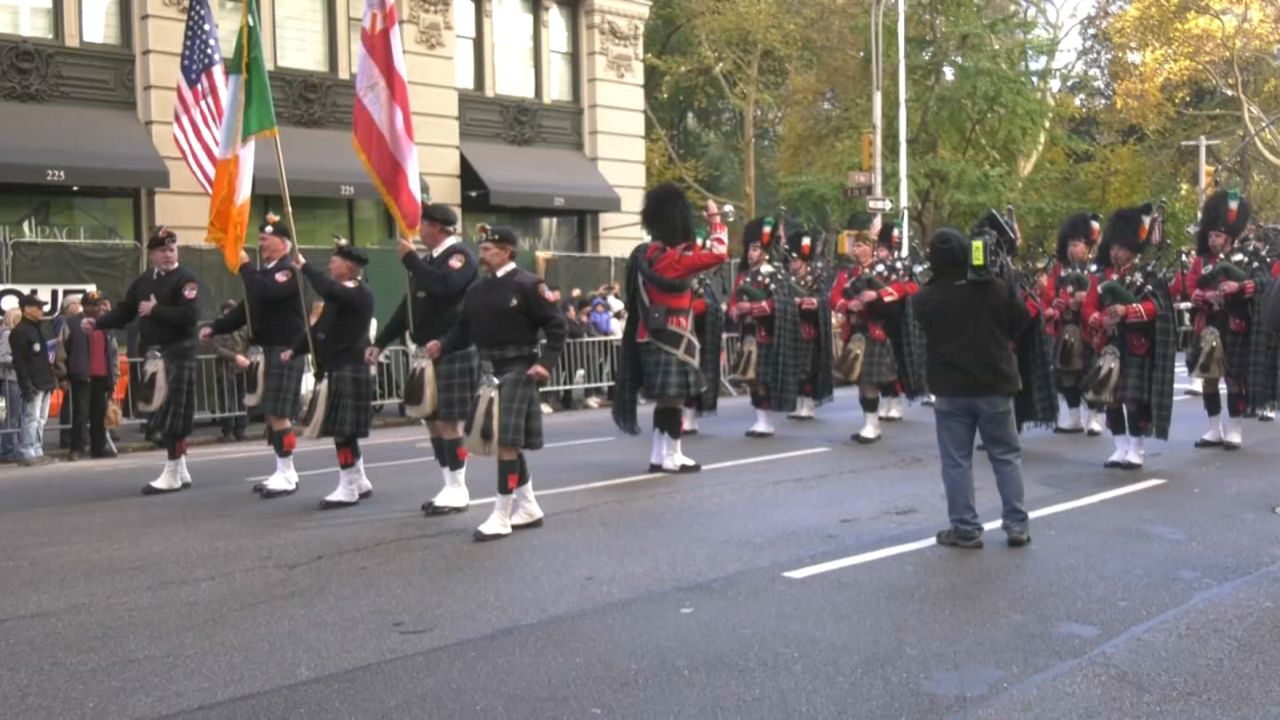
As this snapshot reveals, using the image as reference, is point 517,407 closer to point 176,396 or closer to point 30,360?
point 176,396

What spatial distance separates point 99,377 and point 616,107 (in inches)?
572

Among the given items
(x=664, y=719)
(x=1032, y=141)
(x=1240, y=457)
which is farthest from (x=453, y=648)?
(x=1032, y=141)

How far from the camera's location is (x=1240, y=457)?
11875 mm

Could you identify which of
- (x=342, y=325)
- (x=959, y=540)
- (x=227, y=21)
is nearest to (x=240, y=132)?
(x=342, y=325)

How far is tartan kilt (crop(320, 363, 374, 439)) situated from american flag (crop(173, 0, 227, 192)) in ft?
18.5

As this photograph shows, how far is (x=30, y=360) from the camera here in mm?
13672

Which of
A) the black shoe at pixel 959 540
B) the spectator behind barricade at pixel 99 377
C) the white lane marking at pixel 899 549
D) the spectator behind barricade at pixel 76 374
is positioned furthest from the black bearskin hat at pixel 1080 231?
the spectator behind barricade at pixel 76 374

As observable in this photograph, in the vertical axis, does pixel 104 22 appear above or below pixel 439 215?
above

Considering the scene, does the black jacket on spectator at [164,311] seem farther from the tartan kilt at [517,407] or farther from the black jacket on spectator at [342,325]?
the tartan kilt at [517,407]

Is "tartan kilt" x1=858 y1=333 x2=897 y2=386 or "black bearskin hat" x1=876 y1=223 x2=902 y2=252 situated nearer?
"tartan kilt" x1=858 y1=333 x2=897 y2=386

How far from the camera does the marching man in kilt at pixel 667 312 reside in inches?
428

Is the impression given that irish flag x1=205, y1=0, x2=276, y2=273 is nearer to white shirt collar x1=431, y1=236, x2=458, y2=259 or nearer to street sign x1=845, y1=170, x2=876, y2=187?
white shirt collar x1=431, y1=236, x2=458, y2=259

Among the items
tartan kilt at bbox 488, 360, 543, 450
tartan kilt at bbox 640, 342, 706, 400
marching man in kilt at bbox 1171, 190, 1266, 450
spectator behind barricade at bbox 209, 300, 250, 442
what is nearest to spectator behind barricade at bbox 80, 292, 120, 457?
spectator behind barricade at bbox 209, 300, 250, 442

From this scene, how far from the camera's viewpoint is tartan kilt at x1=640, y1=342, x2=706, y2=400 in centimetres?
1095
